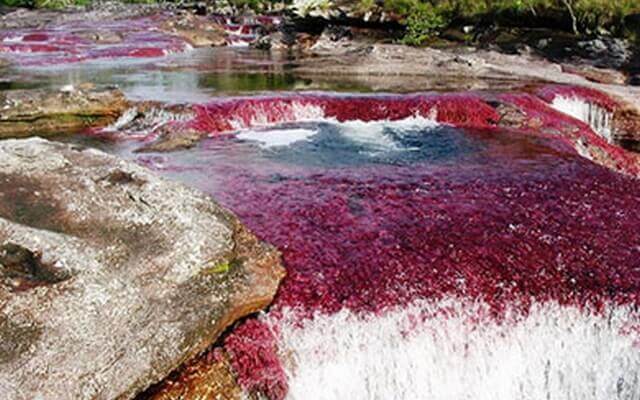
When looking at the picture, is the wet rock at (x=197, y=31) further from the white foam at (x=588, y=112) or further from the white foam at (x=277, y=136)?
the white foam at (x=277, y=136)

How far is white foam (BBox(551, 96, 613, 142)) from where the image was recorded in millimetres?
25094

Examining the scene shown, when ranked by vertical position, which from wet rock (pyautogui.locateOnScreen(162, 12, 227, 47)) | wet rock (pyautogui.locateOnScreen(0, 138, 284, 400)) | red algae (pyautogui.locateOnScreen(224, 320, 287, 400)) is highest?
wet rock (pyautogui.locateOnScreen(0, 138, 284, 400))

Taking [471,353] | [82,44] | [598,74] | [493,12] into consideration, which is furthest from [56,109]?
[493,12]

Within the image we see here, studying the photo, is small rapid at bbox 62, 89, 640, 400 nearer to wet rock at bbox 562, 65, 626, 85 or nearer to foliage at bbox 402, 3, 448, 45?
wet rock at bbox 562, 65, 626, 85

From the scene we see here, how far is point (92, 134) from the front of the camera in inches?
730

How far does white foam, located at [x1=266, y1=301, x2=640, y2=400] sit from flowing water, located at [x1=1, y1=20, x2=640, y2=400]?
0.7 inches

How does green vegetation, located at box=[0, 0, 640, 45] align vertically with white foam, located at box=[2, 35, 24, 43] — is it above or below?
above

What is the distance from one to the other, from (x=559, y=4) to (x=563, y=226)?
36.0 meters

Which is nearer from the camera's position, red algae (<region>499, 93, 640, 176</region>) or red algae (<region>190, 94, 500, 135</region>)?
red algae (<region>499, 93, 640, 176</region>)

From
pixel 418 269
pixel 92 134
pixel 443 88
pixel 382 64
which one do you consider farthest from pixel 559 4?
pixel 418 269

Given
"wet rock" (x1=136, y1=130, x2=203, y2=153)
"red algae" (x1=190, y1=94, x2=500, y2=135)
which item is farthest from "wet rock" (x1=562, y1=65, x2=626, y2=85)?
"wet rock" (x1=136, y1=130, x2=203, y2=153)

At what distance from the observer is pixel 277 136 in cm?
1845

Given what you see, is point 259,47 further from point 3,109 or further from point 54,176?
point 54,176

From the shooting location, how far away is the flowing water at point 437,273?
7.99m
